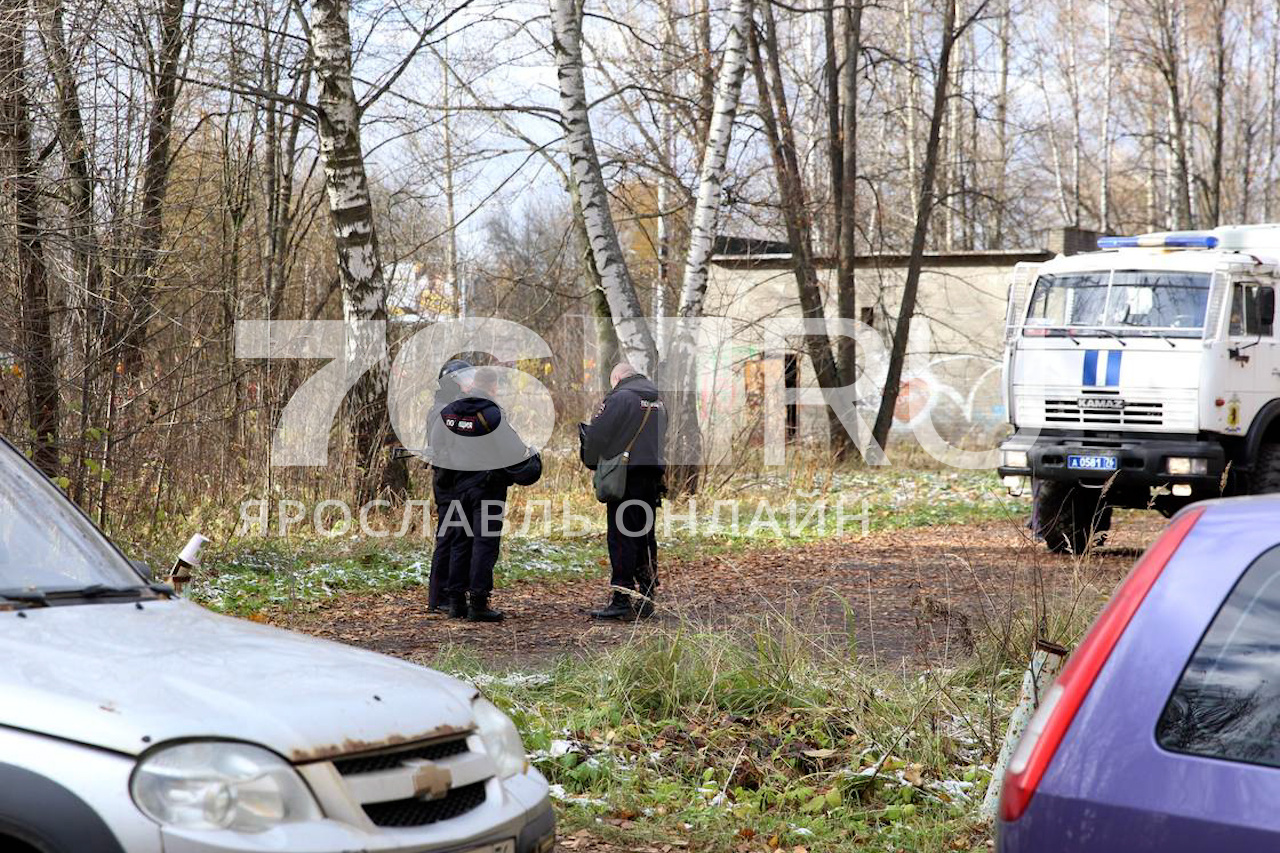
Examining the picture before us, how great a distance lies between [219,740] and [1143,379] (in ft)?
39.7

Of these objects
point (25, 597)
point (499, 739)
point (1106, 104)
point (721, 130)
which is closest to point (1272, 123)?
point (1106, 104)

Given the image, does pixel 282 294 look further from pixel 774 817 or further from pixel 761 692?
pixel 774 817

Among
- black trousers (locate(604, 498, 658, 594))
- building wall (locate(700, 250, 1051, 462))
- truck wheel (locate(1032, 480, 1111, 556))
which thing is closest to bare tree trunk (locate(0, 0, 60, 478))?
black trousers (locate(604, 498, 658, 594))

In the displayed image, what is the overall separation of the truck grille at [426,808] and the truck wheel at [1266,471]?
12365mm

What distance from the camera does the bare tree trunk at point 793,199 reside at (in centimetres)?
2348

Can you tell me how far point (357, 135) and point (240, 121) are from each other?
1.69 meters

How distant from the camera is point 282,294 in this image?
15.4 meters

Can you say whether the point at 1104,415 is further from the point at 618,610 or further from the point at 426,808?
the point at 426,808

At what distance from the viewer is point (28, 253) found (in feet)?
32.3

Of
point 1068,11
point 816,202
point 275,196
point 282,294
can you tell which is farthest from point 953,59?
point 282,294

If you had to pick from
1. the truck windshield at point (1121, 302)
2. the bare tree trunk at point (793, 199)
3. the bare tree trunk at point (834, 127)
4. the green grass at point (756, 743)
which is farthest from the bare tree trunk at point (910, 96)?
the green grass at point (756, 743)

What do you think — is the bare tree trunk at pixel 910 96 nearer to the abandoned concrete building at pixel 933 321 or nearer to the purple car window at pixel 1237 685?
the abandoned concrete building at pixel 933 321

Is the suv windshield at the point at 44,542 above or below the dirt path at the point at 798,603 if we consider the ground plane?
above

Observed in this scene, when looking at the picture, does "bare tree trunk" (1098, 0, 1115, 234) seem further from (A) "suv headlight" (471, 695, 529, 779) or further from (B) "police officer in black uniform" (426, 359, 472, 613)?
(A) "suv headlight" (471, 695, 529, 779)
